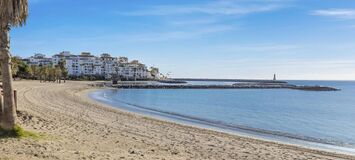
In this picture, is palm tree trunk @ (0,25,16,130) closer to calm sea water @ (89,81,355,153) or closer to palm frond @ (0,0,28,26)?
palm frond @ (0,0,28,26)

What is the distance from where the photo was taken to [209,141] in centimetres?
2008

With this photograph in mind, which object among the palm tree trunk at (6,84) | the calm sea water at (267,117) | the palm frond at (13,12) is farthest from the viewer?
the calm sea water at (267,117)

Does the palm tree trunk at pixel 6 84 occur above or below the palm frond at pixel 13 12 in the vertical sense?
below

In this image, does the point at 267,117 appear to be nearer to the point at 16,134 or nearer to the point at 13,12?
the point at 16,134

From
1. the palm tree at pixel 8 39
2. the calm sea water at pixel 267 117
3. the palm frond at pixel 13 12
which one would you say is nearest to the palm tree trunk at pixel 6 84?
the palm tree at pixel 8 39

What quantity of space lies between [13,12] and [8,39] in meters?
1.08

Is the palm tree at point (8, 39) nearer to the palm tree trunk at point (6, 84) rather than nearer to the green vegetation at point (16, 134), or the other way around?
the palm tree trunk at point (6, 84)

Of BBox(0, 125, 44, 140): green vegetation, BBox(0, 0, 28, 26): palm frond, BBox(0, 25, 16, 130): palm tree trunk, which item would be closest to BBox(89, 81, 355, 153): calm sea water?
BBox(0, 125, 44, 140): green vegetation

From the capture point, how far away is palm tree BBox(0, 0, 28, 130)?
47.3 ft

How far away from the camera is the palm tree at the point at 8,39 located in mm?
14422

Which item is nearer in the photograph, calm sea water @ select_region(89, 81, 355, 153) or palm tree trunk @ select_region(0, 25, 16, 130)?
palm tree trunk @ select_region(0, 25, 16, 130)

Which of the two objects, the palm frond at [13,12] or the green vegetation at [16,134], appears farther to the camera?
the green vegetation at [16,134]

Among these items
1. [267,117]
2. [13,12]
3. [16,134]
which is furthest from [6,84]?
[267,117]

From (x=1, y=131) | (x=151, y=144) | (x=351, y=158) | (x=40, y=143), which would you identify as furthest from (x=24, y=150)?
(x=351, y=158)
